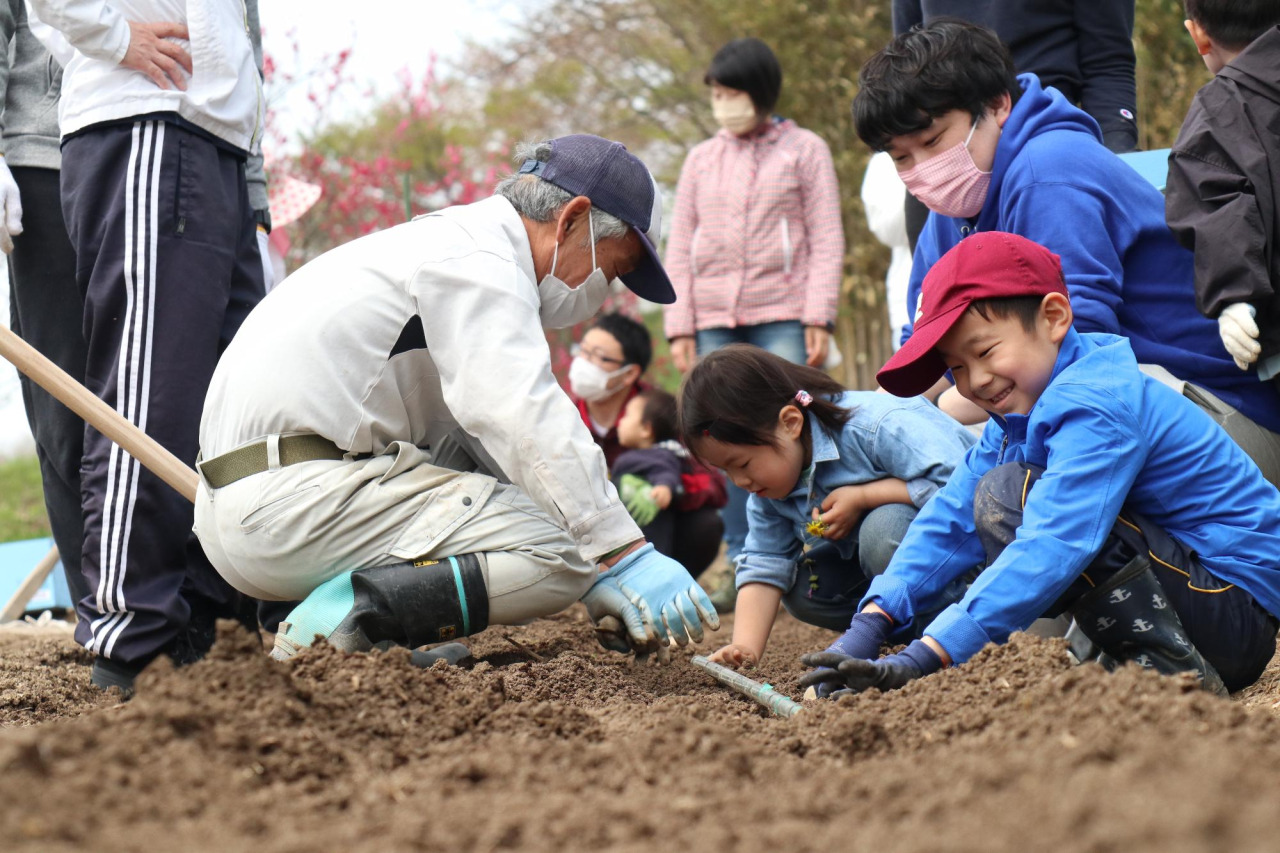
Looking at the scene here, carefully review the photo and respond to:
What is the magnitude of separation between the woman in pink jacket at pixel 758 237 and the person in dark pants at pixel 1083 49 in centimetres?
125

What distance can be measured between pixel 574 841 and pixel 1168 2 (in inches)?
229

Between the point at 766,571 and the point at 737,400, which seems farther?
the point at 766,571

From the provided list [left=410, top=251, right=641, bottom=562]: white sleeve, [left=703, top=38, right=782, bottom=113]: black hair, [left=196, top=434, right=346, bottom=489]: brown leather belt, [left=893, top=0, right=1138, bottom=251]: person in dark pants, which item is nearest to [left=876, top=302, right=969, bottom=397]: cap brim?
[left=410, top=251, right=641, bottom=562]: white sleeve

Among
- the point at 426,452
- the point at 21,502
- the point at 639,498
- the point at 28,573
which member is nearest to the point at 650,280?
the point at 426,452

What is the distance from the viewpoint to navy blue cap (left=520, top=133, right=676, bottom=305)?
2.73 metres

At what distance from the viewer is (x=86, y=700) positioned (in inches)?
111

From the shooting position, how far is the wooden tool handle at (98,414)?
105 inches

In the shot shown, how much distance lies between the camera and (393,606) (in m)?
2.58

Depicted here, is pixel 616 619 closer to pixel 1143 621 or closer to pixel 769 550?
pixel 769 550

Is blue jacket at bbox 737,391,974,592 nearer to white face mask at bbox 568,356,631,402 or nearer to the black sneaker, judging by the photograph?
the black sneaker

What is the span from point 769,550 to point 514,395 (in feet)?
3.56

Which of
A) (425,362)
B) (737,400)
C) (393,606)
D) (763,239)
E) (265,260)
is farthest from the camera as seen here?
(763,239)

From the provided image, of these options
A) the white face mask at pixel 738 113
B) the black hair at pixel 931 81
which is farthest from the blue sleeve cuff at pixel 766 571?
the white face mask at pixel 738 113

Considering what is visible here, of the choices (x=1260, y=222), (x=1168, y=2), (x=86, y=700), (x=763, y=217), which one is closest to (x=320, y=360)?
(x=86, y=700)
